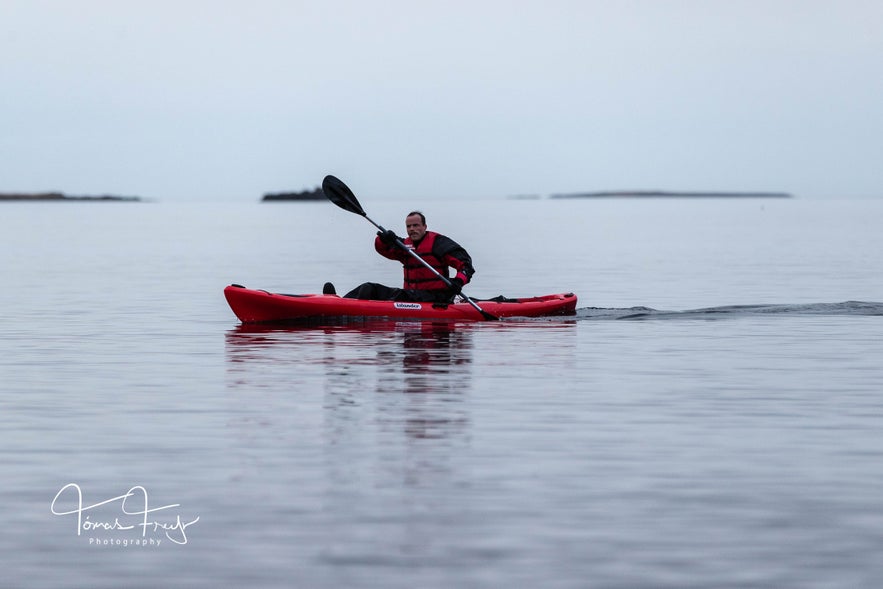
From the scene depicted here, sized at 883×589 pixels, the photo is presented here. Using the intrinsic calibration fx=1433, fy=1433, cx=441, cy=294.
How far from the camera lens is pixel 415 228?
56.1ft

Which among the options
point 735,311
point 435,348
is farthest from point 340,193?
point 735,311

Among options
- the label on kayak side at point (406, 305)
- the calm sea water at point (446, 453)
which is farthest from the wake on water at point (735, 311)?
the label on kayak side at point (406, 305)

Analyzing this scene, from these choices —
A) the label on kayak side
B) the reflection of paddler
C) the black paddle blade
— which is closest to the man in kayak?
the label on kayak side

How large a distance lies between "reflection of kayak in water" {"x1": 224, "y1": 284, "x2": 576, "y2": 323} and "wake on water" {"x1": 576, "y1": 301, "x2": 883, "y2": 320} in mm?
835

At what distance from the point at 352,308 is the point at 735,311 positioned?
5659 mm

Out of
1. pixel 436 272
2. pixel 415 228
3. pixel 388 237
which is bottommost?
pixel 436 272

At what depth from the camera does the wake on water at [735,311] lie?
18.9 metres

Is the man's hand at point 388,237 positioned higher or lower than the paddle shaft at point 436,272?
higher

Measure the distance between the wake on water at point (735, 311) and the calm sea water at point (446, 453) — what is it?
0.22 m

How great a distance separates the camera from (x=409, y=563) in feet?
19.8

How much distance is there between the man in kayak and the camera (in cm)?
1712

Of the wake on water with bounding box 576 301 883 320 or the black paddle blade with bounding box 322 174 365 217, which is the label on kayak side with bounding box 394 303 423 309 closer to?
the black paddle blade with bounding box 322 174 365 217

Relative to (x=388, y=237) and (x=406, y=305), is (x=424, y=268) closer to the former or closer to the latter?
(x=406, y=305)

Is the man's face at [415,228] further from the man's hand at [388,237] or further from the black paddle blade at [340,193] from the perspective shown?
the black paddle blade at [340,193]
